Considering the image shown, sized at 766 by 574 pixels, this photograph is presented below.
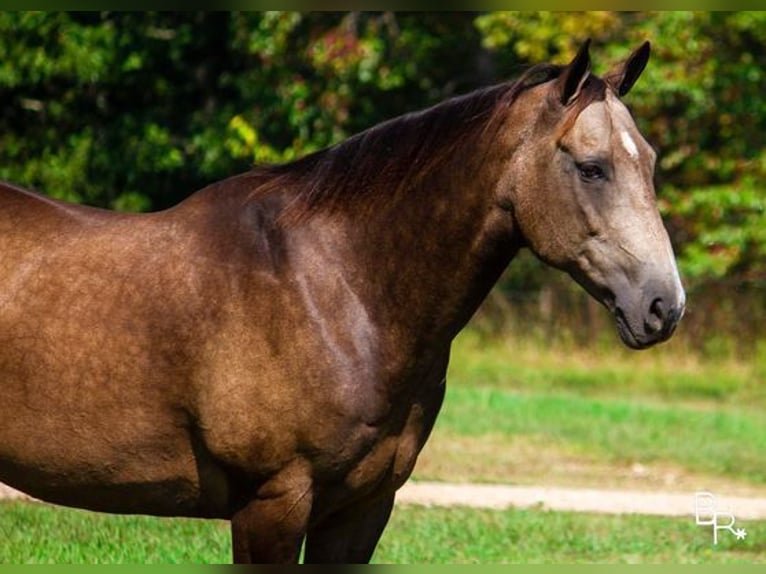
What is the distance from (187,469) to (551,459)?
25.1 feet

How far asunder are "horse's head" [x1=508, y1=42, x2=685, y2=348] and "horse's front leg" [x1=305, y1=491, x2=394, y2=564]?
1.01 metres

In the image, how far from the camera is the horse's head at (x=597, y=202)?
14.8ft

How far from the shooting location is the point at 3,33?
726 inches

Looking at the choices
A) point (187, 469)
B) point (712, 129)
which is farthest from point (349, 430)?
point (712, 129)

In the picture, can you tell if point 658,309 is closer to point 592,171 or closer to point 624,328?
point 624,328

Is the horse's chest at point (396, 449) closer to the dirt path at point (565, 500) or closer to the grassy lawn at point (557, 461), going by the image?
the grassy lawn at point (557, 461)

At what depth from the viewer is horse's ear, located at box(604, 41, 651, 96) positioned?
486 cm

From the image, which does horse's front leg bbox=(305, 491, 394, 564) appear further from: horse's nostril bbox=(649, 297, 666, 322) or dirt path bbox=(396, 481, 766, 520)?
dirt path bbox=(396, 481, 766, 520)

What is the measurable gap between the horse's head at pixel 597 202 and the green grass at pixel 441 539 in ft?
9.62

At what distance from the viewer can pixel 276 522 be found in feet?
15.5

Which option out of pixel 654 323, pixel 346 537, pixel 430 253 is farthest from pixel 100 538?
pixel 654 323

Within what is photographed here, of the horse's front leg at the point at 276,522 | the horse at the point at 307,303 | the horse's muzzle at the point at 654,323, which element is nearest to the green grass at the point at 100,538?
the horse at the point at 307,303

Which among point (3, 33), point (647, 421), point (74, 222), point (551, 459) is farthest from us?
point (3, 33)

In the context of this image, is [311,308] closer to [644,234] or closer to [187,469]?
[187,469]
